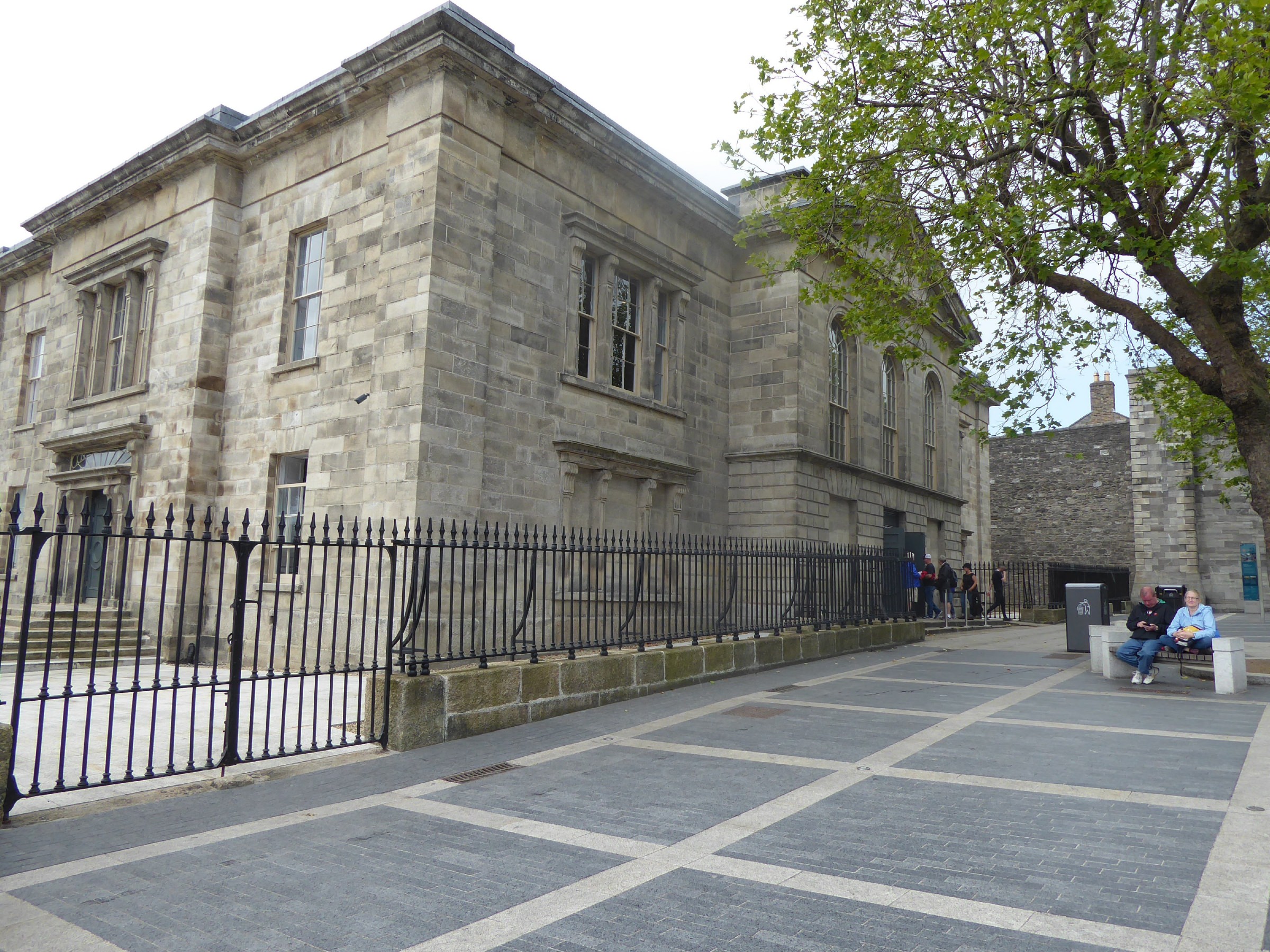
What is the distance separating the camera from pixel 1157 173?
10.5 m

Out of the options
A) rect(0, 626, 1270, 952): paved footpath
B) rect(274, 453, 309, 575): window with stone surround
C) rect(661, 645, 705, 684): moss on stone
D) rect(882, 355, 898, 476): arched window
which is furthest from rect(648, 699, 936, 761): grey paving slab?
rect(882, 355, 898, 476): arched window

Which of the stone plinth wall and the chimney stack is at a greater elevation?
the chimney stack

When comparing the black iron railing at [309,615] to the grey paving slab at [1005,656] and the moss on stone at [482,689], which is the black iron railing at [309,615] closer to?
the moss on stone at [482,689]

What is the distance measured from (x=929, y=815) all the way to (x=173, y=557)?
14479 millimetres

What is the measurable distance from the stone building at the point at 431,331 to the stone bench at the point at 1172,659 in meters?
5.35

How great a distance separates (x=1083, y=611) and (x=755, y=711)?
8683 mm

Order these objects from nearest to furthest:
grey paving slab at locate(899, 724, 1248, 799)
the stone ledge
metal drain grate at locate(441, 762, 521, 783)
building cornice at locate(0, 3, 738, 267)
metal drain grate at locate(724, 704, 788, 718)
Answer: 1. grey paving slab at locate(899, 724, 1248, 799)
2. metal drain grate at locate(441, 762, 521, 783)
3. metal drain grate at locate(724, 704, 788, 718)
4. building cornice at locate(0, 3, 738, 267)
5. the stone ledge

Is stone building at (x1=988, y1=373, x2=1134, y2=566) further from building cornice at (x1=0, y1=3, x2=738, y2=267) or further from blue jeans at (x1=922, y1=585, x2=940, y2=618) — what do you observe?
building cornice at (x1=0, y1=3, x2=738, y2=267)

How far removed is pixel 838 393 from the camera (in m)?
21.8

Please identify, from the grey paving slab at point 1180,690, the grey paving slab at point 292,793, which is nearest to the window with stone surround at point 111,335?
the grey paving slab at point 292,793

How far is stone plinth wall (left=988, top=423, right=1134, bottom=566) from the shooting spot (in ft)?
118

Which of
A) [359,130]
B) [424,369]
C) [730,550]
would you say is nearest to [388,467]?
[424,369]

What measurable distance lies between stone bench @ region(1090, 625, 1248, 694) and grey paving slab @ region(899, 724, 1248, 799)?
3566 millimetres

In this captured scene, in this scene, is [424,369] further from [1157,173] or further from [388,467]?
[1157,173]
